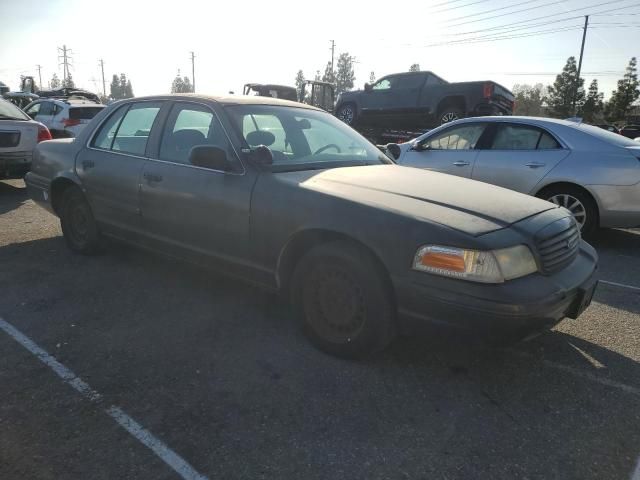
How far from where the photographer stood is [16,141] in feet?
25.1

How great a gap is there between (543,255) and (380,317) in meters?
0.96

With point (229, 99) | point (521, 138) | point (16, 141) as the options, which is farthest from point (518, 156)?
point (16, 141)

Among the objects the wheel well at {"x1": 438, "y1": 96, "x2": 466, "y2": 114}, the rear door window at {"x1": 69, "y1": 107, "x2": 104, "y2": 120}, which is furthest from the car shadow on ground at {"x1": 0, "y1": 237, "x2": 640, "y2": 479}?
the wheel well at {"x1": 438, "y1": 96, "x2": 466, "y2": 114}

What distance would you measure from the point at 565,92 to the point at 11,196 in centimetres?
6491

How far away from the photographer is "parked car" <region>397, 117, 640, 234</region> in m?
5.49

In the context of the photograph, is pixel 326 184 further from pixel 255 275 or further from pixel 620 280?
pixel 620 280

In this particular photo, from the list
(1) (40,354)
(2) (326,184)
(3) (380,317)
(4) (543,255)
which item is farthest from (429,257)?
(1) (40,354)

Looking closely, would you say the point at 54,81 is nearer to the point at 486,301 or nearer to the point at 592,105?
the point at 592,105

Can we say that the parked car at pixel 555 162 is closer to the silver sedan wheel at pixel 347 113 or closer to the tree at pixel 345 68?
the silver sedan wheel at pixel 347 113

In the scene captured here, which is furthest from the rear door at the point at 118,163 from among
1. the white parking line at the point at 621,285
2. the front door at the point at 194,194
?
the white parking line at the point at 621,285

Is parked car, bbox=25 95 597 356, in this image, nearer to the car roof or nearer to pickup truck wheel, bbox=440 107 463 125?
the car roof

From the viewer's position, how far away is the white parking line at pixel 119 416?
6.88ft

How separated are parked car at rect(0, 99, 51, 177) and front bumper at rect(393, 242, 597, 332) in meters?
7.21

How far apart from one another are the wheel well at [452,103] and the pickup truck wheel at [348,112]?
324 centimetres
